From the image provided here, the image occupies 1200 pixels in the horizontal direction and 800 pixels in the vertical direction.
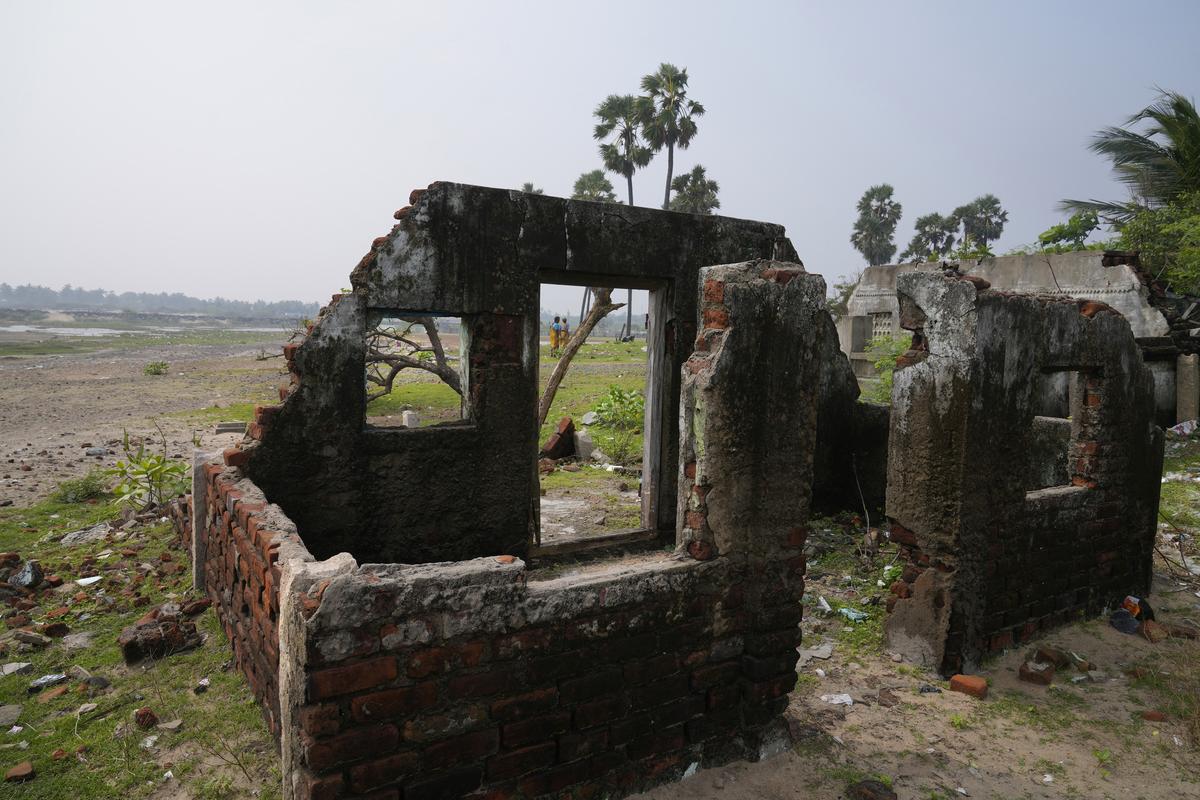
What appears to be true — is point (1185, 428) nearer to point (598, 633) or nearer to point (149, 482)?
point (598, 633)

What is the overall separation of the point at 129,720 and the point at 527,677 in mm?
2383

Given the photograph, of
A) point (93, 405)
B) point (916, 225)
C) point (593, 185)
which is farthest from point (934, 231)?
point (93, 405)

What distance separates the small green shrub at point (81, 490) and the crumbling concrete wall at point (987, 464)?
802 cm

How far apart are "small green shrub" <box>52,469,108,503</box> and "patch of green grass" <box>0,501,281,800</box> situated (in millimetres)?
3004

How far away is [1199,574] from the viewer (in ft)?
19.4

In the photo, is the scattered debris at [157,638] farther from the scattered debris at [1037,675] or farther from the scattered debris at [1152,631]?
the scattered debris at [1152,631]

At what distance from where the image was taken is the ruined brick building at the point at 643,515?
2.38 m

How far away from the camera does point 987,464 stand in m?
4.12

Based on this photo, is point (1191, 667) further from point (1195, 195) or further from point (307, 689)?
point (1195, 195)

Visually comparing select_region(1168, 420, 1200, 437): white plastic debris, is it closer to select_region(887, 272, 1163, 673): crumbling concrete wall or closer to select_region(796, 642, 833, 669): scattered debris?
select_region(887, 272, 1163, 673): crumbling concrete wall

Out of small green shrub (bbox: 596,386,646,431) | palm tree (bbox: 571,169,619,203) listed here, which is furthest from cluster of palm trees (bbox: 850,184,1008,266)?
small green shrub (bbox: 596,386,646,431)

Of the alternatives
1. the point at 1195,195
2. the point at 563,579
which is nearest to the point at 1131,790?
the point at 563,579

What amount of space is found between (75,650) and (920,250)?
5357cm

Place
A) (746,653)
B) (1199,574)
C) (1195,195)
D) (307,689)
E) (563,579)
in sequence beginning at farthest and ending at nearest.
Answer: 1. (1195,195)
2. (1199,574)
3. (746,653)
4. (563,579)
5. (307,689)
